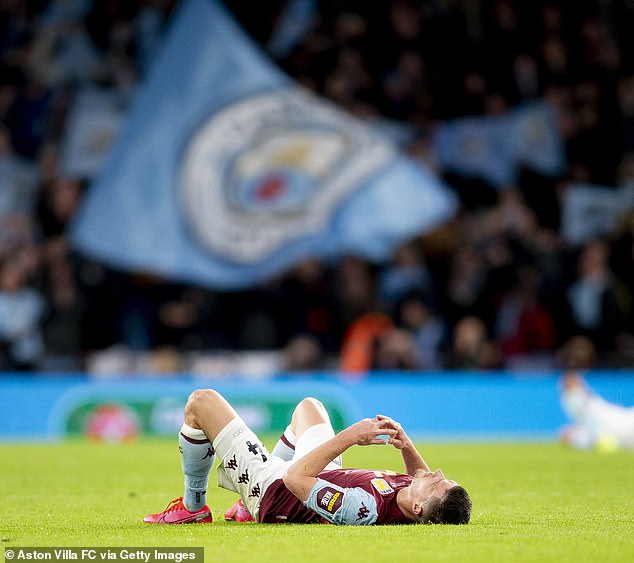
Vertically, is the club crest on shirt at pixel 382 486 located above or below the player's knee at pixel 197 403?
below

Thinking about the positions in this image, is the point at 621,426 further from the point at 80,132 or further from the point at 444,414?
the point at 80,132

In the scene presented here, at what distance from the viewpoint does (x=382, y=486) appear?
8.22 meters

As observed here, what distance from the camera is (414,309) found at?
1962cm

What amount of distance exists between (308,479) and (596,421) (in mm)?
10519

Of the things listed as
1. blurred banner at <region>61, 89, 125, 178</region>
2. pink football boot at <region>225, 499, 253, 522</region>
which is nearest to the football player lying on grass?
pink football boot at <region>225, 499, 253, 522</region>

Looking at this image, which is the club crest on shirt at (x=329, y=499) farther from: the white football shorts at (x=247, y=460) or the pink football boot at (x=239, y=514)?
the pink football boot at (x=239, y=514)

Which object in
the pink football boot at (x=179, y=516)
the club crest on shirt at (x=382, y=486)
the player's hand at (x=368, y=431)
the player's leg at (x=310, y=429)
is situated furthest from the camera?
the pink football boot at (x=179, y=516)

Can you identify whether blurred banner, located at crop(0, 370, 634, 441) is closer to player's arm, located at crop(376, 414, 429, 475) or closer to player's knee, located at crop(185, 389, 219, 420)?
player's knee, located at crop(185, 389, 219, 420)

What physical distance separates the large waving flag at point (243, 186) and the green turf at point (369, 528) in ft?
11.0

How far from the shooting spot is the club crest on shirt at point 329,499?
7977mm

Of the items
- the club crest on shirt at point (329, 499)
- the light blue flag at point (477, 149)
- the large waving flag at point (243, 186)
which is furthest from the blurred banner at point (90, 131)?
the club crest on shirt at point (329, 499)

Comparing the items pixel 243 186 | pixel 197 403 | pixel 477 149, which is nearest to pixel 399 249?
pixel 477 149

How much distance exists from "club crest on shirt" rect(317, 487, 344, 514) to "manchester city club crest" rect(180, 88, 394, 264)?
35.1 ft

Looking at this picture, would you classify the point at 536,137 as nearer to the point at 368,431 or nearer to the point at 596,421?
the point at 596,421
